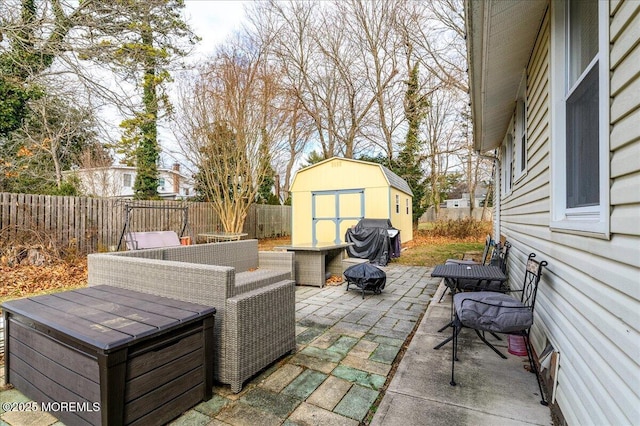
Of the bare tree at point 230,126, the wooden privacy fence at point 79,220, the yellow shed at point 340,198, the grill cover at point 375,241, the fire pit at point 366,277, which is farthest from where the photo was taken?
the bare tree at point 230,126

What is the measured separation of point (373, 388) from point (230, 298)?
119 centimetres

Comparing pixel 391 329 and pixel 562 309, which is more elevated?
pixel 562 309

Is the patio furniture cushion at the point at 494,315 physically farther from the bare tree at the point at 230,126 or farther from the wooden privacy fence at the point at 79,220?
the bare tree at the point at 230,126

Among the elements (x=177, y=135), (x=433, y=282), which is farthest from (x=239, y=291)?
(x=177, y=135)

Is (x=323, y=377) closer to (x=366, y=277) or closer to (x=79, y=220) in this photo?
(x=366, y=277)

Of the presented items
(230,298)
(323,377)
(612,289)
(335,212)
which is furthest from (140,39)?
(612,289)

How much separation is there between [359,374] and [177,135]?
10.2 metres

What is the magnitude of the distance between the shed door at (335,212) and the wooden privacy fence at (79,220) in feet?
13.2

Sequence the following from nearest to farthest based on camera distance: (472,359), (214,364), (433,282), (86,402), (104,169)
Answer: (86,402) → (214,364) → (472,359) → (433,282) → (104,169)

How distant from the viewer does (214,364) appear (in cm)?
217

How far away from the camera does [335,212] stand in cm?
1009

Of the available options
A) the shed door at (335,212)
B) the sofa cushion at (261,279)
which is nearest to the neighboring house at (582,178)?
the sofa cushion at (261,279)

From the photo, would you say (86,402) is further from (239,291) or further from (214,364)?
(239,291)

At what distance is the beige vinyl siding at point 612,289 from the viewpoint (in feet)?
3.71
